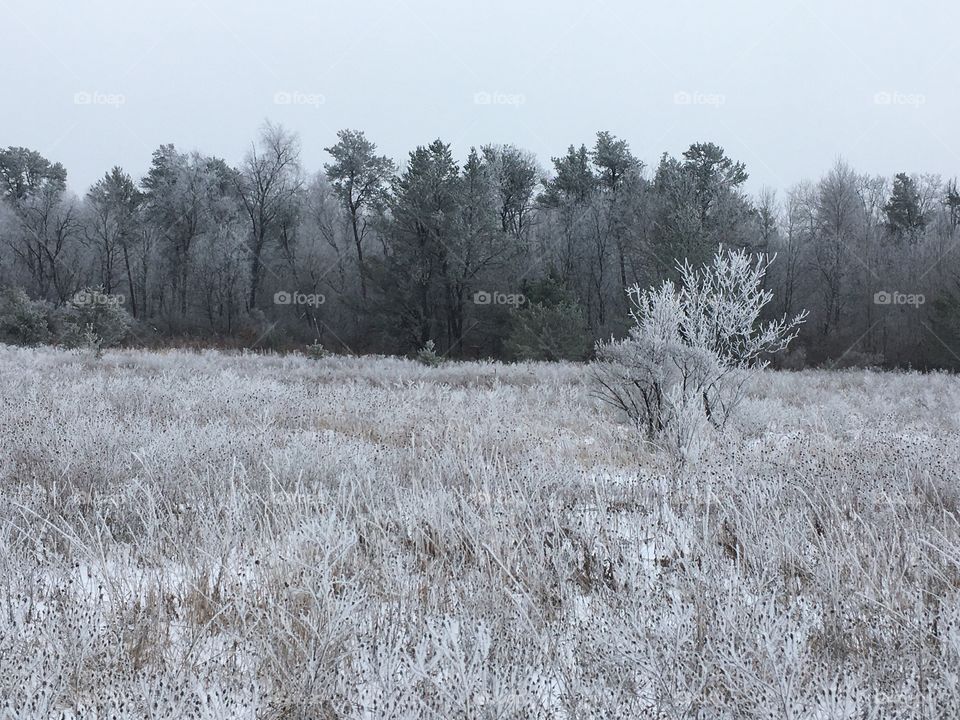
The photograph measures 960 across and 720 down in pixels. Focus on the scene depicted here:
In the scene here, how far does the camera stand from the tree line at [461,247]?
28.7 meters

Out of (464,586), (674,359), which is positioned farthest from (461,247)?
(464,586)

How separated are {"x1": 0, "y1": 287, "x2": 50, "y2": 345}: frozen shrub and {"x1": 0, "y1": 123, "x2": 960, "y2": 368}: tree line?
404cm

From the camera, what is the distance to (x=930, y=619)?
2289 mm

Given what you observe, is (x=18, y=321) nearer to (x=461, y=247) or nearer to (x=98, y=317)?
(x=98, y=317)

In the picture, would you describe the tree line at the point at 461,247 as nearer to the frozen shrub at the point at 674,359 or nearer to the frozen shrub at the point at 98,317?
the frozen shrub at the point at 98,317

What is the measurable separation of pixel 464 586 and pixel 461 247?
2667 cm

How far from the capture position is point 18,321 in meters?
21.0

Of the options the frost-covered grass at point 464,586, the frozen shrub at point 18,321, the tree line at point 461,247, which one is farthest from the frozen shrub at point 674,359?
the frozen shrub at point 18,321

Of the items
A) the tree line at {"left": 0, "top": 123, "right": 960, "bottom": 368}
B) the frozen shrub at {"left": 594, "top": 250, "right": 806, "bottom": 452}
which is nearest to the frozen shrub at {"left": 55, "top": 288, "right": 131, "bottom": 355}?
the tree line at {"left": 0, "top": 123, "right": 960, "bottom": 368}

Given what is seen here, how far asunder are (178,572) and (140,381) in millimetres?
8444

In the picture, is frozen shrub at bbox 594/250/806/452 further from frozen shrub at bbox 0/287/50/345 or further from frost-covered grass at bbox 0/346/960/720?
frozen shrub at bbox 0/287/50/345

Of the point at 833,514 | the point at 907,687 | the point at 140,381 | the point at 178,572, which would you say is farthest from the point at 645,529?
the point at 140,381

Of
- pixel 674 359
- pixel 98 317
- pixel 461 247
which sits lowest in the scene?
pixel 674 359

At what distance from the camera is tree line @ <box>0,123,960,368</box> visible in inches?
1129
